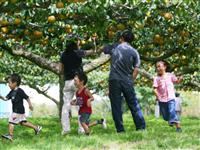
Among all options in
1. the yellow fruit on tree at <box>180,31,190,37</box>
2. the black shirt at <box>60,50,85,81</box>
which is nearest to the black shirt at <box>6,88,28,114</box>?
the black shirt at <box>60,50,85,81</box>

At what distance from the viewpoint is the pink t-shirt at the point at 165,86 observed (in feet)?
29.9

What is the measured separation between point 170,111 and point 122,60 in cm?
141

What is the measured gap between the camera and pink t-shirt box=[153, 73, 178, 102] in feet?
29.9

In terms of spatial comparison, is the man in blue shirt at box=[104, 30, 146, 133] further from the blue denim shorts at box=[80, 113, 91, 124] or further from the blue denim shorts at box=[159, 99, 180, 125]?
the blue denim shorts at box=[159, 99, 180, 125]

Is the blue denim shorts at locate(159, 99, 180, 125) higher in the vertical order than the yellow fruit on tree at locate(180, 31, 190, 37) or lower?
lower

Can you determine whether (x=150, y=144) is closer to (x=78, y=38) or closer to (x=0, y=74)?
(x=78, y=38)

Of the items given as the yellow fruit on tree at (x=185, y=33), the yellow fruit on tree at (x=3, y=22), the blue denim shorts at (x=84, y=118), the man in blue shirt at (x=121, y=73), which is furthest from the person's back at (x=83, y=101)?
the yellow fruit on tree at (x=185, y=33)

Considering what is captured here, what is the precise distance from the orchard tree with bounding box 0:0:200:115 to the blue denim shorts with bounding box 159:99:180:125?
1538 millimetres

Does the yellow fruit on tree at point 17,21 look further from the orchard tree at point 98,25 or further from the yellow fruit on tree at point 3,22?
the yellow fruit on tree at point 3,22

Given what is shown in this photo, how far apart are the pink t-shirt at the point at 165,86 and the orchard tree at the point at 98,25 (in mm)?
1113

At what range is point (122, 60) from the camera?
27.0 ft

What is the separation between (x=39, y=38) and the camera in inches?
408

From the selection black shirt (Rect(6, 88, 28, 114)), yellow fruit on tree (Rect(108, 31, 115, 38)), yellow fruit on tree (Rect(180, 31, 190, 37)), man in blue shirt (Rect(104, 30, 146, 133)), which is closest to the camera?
man in blue shirt (Rect(104, 30, 146, 133))

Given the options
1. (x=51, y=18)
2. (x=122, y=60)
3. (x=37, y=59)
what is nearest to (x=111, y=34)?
(x=37, y=59)
